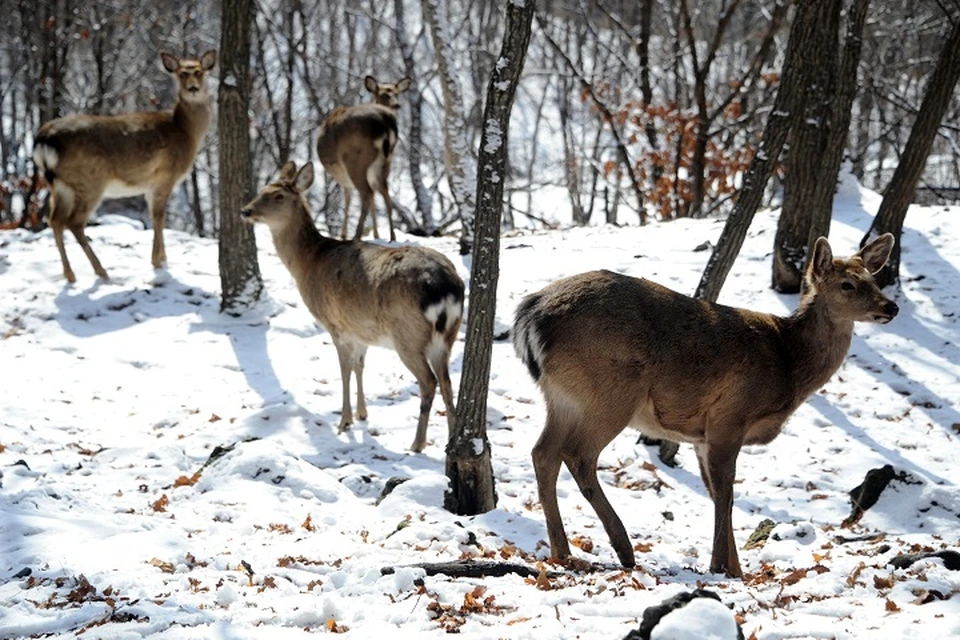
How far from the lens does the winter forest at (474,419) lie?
4605 millimetres

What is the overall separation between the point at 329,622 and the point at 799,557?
2.92 m

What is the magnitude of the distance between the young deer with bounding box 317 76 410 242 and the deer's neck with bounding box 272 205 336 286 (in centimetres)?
308

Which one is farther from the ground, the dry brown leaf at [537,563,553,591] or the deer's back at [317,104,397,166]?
the deer's back at [317,104,397,166]

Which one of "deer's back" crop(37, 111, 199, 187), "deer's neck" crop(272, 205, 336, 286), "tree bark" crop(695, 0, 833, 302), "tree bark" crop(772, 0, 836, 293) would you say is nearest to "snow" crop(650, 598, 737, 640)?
"tree bark" crop(695, 0, 833, 302)

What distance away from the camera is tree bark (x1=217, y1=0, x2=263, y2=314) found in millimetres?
10711

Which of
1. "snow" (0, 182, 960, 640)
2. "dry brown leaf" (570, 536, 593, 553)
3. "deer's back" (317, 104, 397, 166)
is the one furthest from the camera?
"deer's back" (317, 104, 397, 166)

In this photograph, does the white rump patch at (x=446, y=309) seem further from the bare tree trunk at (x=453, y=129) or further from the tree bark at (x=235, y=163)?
the bare tree trunk at (x=453, y=129)

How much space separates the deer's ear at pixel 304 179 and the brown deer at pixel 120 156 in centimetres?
275

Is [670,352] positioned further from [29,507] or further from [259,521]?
[29,507]

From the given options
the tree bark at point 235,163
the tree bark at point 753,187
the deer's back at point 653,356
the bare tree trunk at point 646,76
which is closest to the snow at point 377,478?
the tree bark at point 235,163

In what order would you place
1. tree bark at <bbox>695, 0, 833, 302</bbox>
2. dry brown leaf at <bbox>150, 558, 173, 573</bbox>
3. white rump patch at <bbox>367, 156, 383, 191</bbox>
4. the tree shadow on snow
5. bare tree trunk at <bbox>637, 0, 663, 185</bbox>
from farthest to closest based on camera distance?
bare tree trunk at <bbox>637, 0, 663, 185</bbox>, white rump patch at <bbox>367, 156, 383, 191</bbox>, the tree shadow on snow, tree bark at <bbox>695, 0, 833, 302</bbox>, dry brown leaf at <bbox>150, 558, 173, 573</bbox>

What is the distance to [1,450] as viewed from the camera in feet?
24.7

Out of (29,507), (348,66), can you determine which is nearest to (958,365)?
(29,507)

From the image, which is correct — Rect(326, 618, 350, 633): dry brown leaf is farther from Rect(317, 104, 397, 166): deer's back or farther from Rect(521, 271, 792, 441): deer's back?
Rect(317, 104, 397, 166): deer's back
